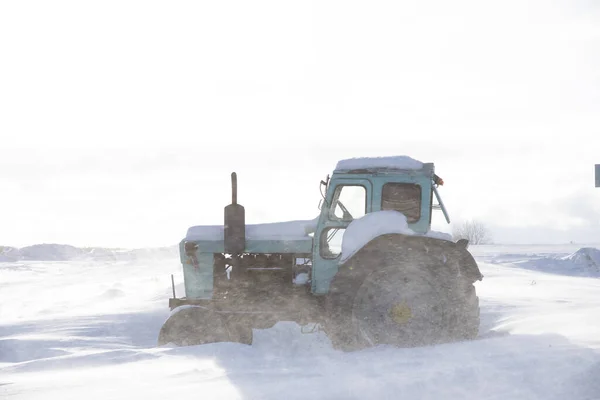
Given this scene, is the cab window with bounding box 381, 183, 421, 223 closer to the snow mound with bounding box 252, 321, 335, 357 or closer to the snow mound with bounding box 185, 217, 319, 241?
the snow mound with bounding box 185, 217, 319, 241

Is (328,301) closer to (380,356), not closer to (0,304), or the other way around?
(380,356)

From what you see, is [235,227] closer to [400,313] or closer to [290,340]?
[290,340]

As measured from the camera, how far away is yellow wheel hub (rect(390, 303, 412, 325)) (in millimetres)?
6066

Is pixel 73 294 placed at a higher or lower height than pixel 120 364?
lower

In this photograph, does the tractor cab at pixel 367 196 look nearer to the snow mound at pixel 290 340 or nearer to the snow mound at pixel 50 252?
the snow mound at pixel 290 340

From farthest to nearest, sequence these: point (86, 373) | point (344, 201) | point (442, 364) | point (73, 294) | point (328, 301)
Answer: point (73, 294), point (344, 201), point (328, 301), point (86, 373), point (442, 364)

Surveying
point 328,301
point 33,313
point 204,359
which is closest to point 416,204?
point 328,301

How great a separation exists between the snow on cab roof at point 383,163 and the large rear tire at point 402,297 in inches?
34.1

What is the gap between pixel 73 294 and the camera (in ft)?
56.9

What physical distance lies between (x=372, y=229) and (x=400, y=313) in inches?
34.2

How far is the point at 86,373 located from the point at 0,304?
1240cm

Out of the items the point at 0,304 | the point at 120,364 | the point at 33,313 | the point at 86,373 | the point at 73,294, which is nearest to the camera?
the point at 86,373

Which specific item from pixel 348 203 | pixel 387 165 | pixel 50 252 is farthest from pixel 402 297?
pixel 50 252

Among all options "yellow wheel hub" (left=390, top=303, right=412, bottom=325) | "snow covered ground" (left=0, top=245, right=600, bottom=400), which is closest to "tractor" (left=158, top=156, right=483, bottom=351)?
"yellow wheel hub" (left=390, top=303, right=412, bottom=325)
